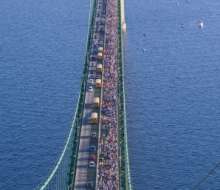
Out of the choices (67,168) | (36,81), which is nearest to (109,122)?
(67,168)

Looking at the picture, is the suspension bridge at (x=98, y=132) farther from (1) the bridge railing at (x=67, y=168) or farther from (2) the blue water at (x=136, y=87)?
(2) the blue water at (x=136, y=87)

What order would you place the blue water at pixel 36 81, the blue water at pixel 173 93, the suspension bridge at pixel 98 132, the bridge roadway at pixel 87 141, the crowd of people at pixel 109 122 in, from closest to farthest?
1. the crowd of people at pixel 109 122
2. the bridge roadway at pixel 87 141
3. the suspension bridge at pixel 98 132
4. the blue water at pixel 173 93
5. the blue water at pixel 36 81

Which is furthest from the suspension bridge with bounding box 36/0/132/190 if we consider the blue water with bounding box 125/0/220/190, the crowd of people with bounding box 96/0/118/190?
the blue water with bounding box 125/0/220/190

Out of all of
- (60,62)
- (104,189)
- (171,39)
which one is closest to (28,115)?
(60,62)

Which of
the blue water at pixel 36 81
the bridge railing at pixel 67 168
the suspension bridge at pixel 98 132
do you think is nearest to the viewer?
the suspension bridge at pixel 98 132

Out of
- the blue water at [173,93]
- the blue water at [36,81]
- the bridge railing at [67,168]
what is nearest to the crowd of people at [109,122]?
the bridge railing at [67,168]

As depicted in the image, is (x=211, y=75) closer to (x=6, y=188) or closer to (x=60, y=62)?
(x=60, y=62)

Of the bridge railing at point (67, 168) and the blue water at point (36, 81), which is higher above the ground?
the blue water at point (36, 81)
